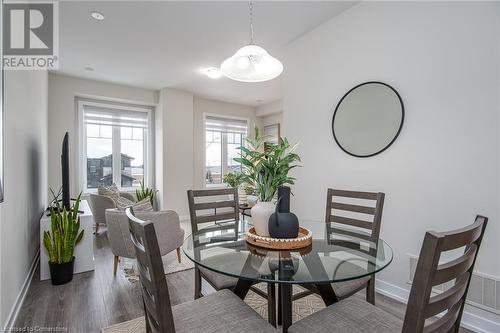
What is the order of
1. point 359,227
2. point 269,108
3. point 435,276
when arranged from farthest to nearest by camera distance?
point 269,108
point 359,227
point 435,276

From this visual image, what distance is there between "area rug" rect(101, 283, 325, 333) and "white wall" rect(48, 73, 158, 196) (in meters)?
3.66

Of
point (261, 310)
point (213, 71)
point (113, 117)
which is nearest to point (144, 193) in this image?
point (113, 117)

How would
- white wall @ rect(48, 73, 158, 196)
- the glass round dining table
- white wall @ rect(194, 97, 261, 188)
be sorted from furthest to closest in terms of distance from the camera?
white wall @ rect(194, 97, 261, 188) < white wall @ rect(48, 73, 158, 196) < the glass round dining table

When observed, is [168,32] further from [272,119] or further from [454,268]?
[272,119]

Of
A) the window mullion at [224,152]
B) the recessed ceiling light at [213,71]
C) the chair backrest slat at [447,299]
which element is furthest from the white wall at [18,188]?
the window mullion at [224,152]

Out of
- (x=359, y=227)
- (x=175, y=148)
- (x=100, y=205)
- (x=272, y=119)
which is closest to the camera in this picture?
(x=359, y=227)

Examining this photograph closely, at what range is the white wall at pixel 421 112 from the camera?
1.71 m

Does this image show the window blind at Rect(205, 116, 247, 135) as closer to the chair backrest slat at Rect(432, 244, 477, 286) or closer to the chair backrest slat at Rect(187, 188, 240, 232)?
the chair backrest slat at Rect(187, 188, 240, 232)

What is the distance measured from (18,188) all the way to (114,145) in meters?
3.26

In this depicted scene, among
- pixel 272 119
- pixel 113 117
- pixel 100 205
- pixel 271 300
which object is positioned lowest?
pixel 271 300

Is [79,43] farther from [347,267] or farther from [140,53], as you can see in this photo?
[347,267]

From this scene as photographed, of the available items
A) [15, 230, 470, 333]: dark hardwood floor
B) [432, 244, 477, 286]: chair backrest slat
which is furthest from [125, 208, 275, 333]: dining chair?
[15, 230, 470, 333]: dark hardwood floor

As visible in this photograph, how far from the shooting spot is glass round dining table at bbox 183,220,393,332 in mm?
1149

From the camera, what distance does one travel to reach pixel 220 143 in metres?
6.40
